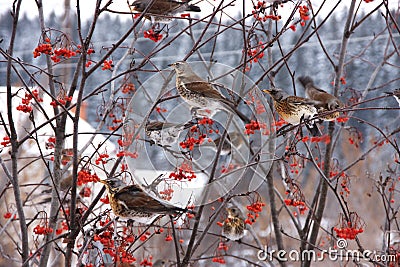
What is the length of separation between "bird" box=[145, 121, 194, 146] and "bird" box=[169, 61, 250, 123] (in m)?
0.04

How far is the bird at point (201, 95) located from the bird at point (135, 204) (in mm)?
148

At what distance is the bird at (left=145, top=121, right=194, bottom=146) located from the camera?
0.76 meters

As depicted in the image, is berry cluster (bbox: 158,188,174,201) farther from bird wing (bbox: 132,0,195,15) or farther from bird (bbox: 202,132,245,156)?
bird wing (bbox: 132,0,195,15)

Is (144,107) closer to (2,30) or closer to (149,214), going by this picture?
(149,214)

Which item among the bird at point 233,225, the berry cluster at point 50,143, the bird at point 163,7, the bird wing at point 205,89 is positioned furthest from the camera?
the bird at point 233,225

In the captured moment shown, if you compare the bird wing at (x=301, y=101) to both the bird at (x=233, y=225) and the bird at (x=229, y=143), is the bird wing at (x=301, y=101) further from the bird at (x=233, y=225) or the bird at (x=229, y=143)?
the bird at (x=233, y=225)

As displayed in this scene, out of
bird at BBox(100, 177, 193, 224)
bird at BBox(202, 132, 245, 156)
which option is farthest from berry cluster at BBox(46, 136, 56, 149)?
bird at BBox(202, 132, 245, 156)

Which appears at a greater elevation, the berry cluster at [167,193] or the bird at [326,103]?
the bird at [326,103]

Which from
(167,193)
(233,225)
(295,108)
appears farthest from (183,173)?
(233,225)

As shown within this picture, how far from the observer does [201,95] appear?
740mm

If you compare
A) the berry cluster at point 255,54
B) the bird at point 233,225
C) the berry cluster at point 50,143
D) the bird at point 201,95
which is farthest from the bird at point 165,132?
the bird at point 233,225

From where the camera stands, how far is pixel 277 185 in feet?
5.98

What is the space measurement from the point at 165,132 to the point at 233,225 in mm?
463

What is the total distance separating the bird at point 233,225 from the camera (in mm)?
1161
